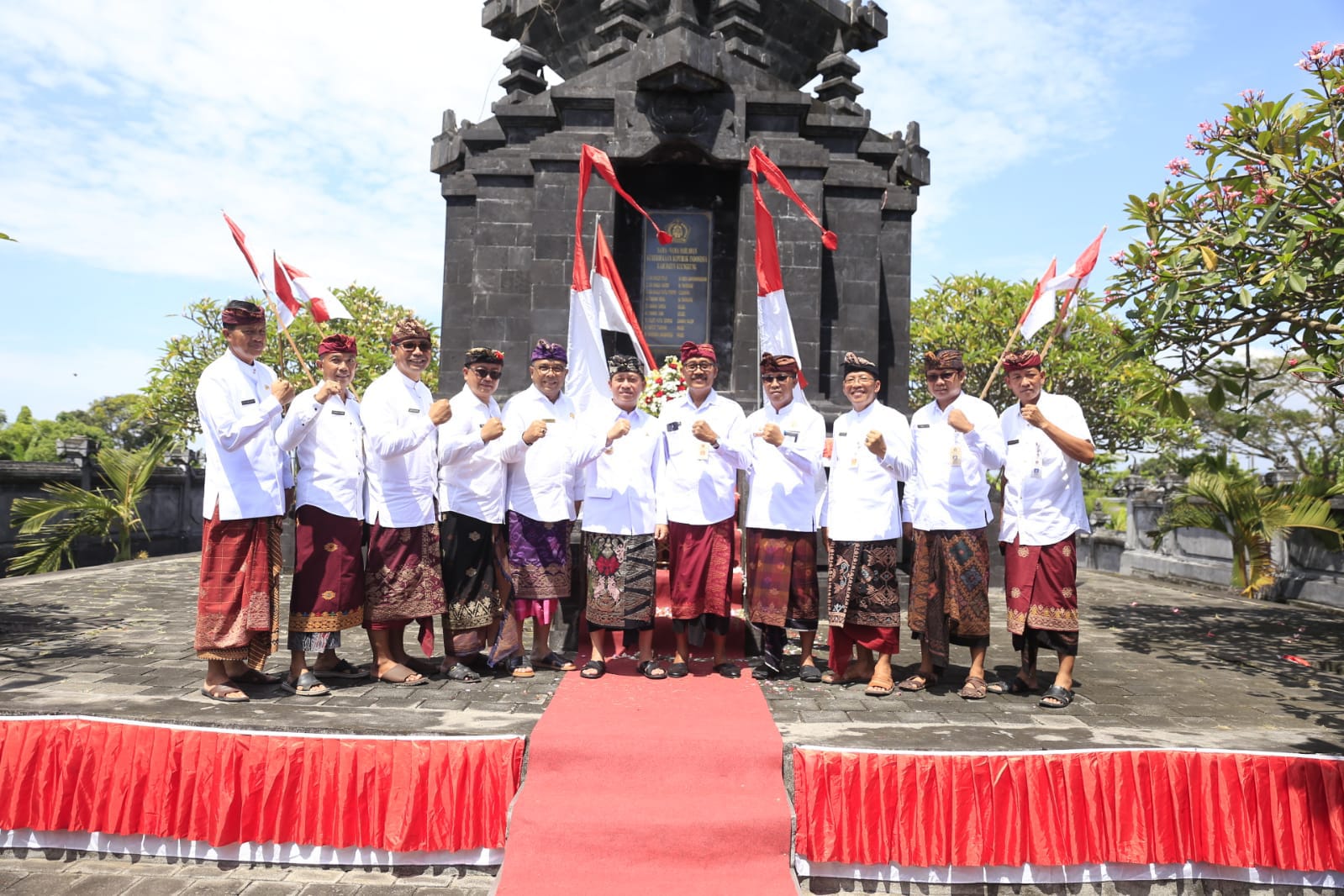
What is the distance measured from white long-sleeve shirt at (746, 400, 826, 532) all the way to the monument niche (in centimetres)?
408

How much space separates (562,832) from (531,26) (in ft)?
37.1

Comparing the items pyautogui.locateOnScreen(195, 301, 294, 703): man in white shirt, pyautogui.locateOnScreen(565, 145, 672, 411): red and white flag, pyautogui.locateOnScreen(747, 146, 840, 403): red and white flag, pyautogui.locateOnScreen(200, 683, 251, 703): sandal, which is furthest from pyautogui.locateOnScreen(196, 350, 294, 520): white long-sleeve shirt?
pyautogui.locateOnScreen(747, 146, 840, 403): red and white flag

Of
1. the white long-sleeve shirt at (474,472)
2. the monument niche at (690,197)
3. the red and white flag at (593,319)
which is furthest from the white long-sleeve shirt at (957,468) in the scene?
the monument niche at (690,197)

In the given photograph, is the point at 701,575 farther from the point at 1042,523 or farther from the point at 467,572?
the point at 1042,523

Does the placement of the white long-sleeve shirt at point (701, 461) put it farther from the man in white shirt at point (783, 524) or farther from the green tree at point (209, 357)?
the green tree at point (209, 357)

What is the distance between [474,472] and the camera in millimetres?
4969

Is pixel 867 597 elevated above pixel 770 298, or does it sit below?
below

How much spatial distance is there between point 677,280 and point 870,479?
5508mm

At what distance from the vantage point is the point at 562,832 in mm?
3324

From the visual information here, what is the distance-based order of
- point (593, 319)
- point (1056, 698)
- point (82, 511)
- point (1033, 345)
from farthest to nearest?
point (1033, 345) < point (82, 511) < point (593, 319) < point (1056, 698)

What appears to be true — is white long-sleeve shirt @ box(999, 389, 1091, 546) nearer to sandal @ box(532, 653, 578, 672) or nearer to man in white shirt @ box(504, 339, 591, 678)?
man in white shirt @ box(504, 339, 591, 678)

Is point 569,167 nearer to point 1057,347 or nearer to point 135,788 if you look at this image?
point 135,788

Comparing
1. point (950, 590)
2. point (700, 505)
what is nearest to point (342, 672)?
point (700, 505)

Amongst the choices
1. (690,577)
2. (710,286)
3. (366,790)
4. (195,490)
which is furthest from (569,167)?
(195,490)
